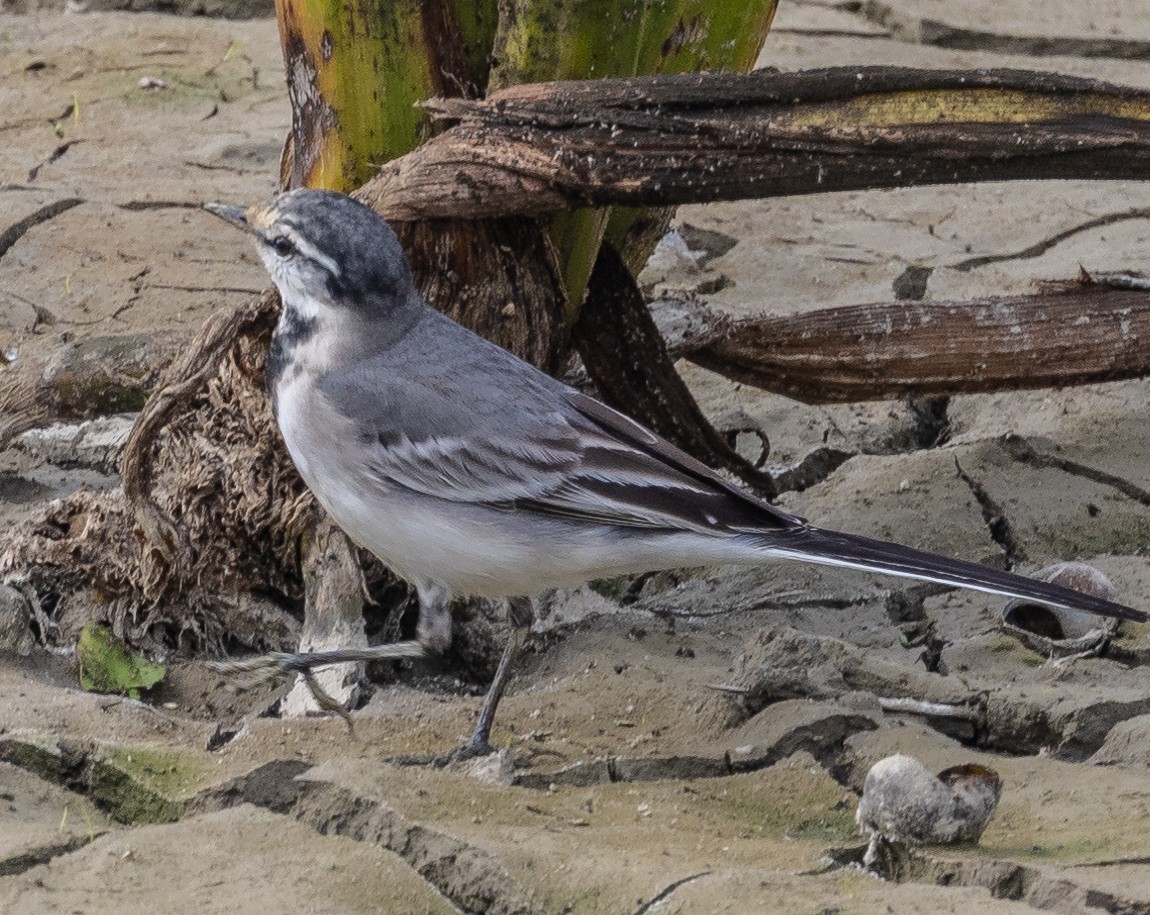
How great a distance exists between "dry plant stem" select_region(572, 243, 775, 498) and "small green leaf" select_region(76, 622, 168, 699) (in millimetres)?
1354

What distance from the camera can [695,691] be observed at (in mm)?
3846

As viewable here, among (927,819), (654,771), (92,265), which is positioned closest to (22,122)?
(92,265)

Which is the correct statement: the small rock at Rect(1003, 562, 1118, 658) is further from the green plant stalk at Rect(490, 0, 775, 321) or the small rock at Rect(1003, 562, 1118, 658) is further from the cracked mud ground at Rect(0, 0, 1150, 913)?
the green plant stalk at Rect(490, 0, 775, 321)

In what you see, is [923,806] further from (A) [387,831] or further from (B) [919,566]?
(A) [387,831]

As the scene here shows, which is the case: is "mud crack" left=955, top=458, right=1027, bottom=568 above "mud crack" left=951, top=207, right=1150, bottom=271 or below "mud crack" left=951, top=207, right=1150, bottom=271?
below

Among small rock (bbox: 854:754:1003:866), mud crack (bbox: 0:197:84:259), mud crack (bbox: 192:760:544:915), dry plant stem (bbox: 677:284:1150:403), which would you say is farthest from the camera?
mud crack (bbox: 0:197:84:259)

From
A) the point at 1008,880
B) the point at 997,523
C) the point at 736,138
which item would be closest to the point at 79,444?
the point at 736,138

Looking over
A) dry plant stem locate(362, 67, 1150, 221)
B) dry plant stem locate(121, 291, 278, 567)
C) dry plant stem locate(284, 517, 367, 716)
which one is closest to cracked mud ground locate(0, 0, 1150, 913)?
dry plant stem locate(284, 517, 367, 716)

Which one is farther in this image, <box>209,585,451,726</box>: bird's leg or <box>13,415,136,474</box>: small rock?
<box>13,415,136,474</box>: small rock

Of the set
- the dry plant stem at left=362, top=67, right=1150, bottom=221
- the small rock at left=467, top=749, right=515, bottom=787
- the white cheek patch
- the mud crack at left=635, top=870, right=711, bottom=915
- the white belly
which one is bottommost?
the small rock at left=467, top=749, right=515, bottom=787

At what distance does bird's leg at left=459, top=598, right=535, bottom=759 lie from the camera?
3516 mm

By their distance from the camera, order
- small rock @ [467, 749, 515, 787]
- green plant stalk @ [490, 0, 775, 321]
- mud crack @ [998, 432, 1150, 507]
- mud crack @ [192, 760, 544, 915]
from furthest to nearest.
Answer: mud crack @ [998, 432, 1150, 507]
green plant stalk @ [490, 0, 775, 321]
small rock @ [467, 749, 515, 787]
mud crack @ [192, 760, 544, 915]

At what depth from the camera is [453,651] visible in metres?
4.25

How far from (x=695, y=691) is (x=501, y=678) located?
0.46 m
